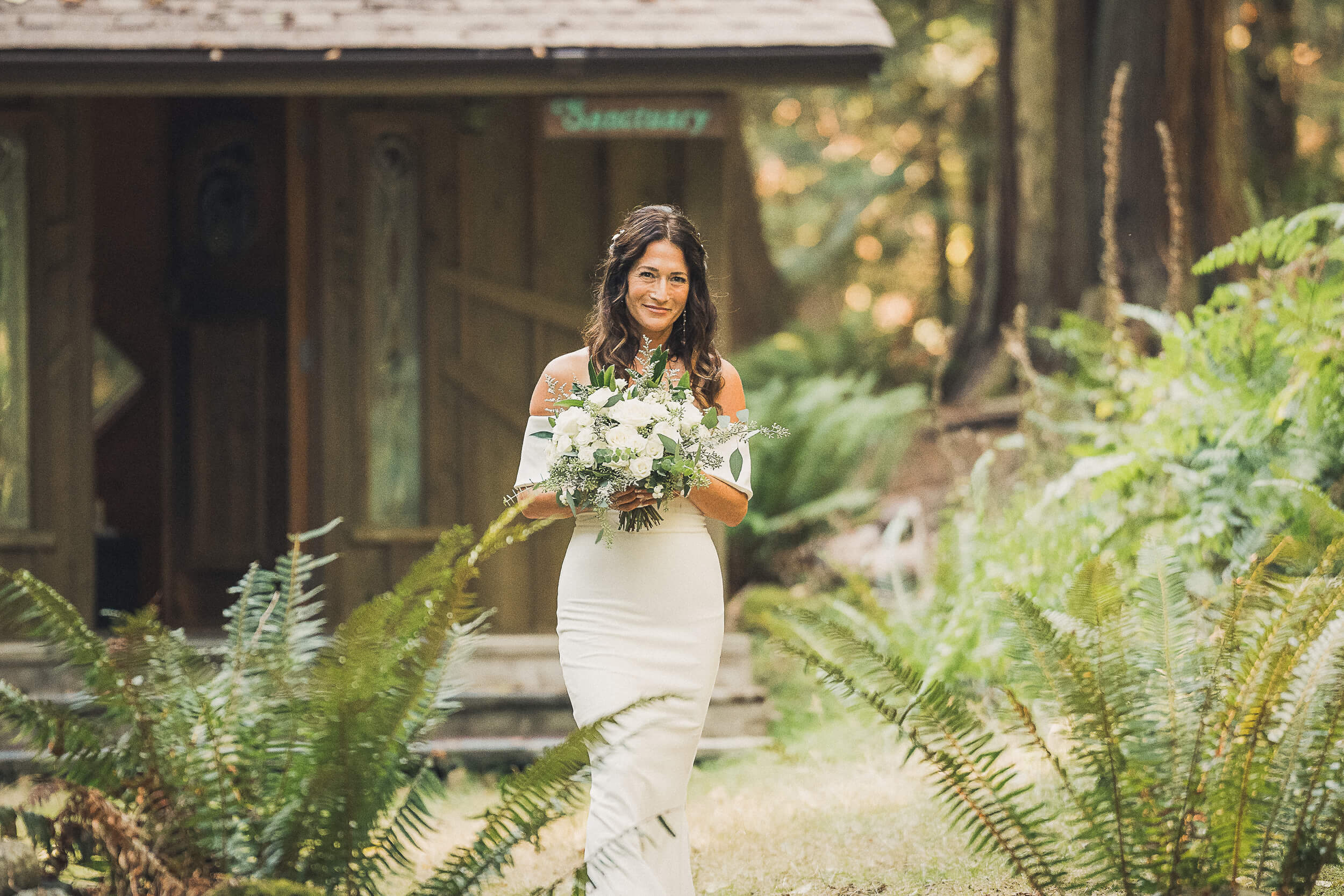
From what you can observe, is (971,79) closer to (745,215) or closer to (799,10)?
(745,215)

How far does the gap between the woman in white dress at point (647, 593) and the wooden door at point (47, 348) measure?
4108mm

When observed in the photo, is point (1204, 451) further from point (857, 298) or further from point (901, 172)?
point (857, 298)

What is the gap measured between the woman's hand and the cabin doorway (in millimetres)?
5822

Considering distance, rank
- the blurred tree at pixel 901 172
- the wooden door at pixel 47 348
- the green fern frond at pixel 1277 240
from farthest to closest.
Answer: the blurred tree at pixel 901 172 → the wooden door at pixel 47 348 → the green fern frond at pixel 1277 240

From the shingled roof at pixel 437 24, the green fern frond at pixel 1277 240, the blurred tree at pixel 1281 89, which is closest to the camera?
the green fern frond at pixel 1277 240

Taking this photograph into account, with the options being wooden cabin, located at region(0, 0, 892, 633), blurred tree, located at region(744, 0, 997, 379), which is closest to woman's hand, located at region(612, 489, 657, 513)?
wooden cabin, located at region(0, 0, 892, 633)

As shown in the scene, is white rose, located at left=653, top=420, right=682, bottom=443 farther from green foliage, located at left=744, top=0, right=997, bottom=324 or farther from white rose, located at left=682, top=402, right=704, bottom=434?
green foliage, located at left=744, top=0, right=997, bottom=324

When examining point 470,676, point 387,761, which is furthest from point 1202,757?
point 470,676

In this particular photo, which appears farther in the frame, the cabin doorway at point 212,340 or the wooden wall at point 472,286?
the cabin doorway at point 212,340

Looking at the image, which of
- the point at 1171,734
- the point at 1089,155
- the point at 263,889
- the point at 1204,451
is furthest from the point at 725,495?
the point at 1089,155

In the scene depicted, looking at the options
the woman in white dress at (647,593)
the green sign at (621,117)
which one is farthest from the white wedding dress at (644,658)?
the green sign at (621,117)

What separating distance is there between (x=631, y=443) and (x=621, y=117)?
364 centimetres

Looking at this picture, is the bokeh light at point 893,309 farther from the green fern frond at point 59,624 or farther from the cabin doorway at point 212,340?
the green fern frond at point 59,624

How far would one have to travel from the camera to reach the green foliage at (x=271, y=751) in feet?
9.29
